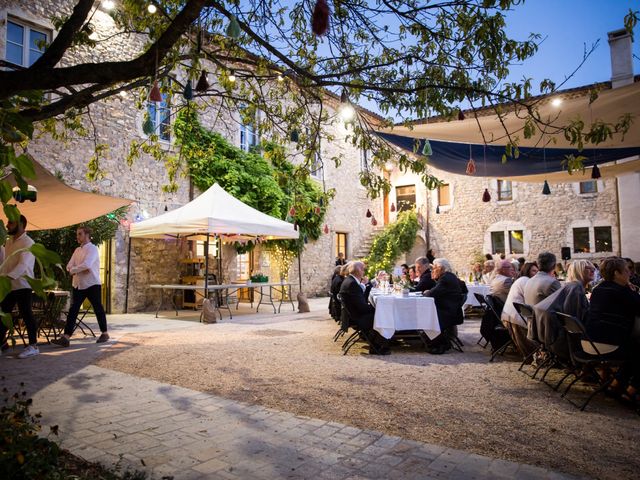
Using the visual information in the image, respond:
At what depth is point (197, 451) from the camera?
2428 mm

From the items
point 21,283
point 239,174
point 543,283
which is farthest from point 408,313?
point 239,174

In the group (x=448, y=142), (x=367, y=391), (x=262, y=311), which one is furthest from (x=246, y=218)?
(x=367, y=391)

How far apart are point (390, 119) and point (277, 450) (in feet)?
11.7

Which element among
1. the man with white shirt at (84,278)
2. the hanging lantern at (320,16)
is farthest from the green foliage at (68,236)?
the hanging lantern at (320,16)

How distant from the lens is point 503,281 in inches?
213

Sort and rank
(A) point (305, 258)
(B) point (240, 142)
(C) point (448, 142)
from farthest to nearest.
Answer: (A) point (305, 258) < (B) point (240, 142) < (C) point (448, 142)

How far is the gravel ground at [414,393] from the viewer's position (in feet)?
8.36

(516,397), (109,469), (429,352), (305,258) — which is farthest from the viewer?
(305,258)

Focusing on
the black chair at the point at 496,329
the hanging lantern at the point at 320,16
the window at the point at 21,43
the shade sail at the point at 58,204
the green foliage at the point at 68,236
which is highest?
the window at the point at 21,43

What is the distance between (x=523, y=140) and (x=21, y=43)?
29.0 feet

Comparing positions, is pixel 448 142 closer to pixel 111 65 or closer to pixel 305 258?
pixel 111 65

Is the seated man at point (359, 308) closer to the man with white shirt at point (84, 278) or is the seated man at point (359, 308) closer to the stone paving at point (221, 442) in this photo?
the stone paving at point (221, 442)

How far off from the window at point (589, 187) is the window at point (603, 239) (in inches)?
51.4

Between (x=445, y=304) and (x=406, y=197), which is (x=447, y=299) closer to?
(x=445, y=304)
